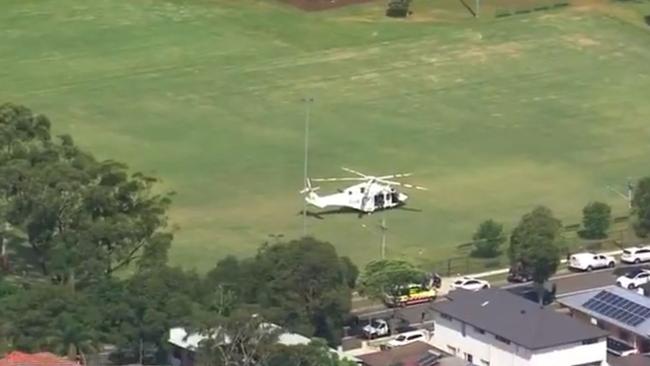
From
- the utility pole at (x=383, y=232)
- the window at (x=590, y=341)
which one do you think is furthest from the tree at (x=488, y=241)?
the window at (x=590, y=341)

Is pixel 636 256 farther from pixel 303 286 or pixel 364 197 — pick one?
pixel 303 286

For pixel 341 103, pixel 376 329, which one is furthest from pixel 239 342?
pixel 341 103

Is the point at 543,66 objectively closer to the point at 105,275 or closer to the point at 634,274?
the point at 634,274

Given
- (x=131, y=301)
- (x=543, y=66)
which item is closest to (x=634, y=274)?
(x=131, y=301)

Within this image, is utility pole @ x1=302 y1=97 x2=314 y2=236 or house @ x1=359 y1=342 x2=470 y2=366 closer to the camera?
house @ x1=359 y1=342 x2=470 y2=366

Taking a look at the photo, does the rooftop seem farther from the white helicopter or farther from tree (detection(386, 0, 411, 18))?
tree (detection(386, 0, 411, 18))

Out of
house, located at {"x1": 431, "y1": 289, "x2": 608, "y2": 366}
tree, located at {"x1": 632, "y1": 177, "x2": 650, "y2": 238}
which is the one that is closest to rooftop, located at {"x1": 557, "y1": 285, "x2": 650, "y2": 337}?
house, located at {"x1": 431, "y1": 289, "x2": 608, "y2": 366}
